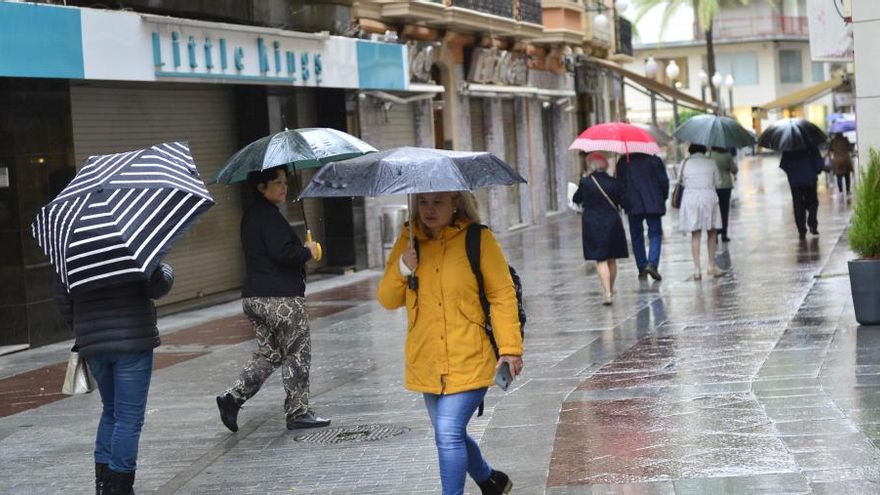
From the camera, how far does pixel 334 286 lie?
2073 centimetres

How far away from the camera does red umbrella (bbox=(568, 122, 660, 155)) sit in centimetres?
1698

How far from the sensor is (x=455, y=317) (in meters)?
6.49

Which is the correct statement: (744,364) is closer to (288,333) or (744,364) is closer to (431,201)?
(288,333)

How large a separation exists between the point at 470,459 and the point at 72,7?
984cm

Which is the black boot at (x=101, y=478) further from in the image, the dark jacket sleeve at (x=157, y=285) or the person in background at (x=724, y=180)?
the person in background at (x=724, y=180)

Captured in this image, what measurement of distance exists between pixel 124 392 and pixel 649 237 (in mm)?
11794

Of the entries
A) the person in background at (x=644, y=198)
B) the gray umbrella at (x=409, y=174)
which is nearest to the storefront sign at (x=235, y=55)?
the person in background at (x=644, y=198)

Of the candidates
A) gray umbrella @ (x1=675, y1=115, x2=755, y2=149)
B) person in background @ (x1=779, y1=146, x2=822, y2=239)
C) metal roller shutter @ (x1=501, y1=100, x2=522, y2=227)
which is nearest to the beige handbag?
gray umbrella @ (x1=675, y1=115, x2=755, y2=149)

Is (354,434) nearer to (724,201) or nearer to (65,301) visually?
(65,301)

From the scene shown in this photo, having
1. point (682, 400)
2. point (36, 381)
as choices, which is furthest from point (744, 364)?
point (36, 381)

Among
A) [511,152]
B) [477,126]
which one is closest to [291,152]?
[477,126]

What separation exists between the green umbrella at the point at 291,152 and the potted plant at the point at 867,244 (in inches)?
184

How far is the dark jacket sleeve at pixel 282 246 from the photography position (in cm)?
932

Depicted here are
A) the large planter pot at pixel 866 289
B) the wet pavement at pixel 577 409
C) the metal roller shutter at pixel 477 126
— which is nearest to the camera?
the wet pavement at pixel 577 409
